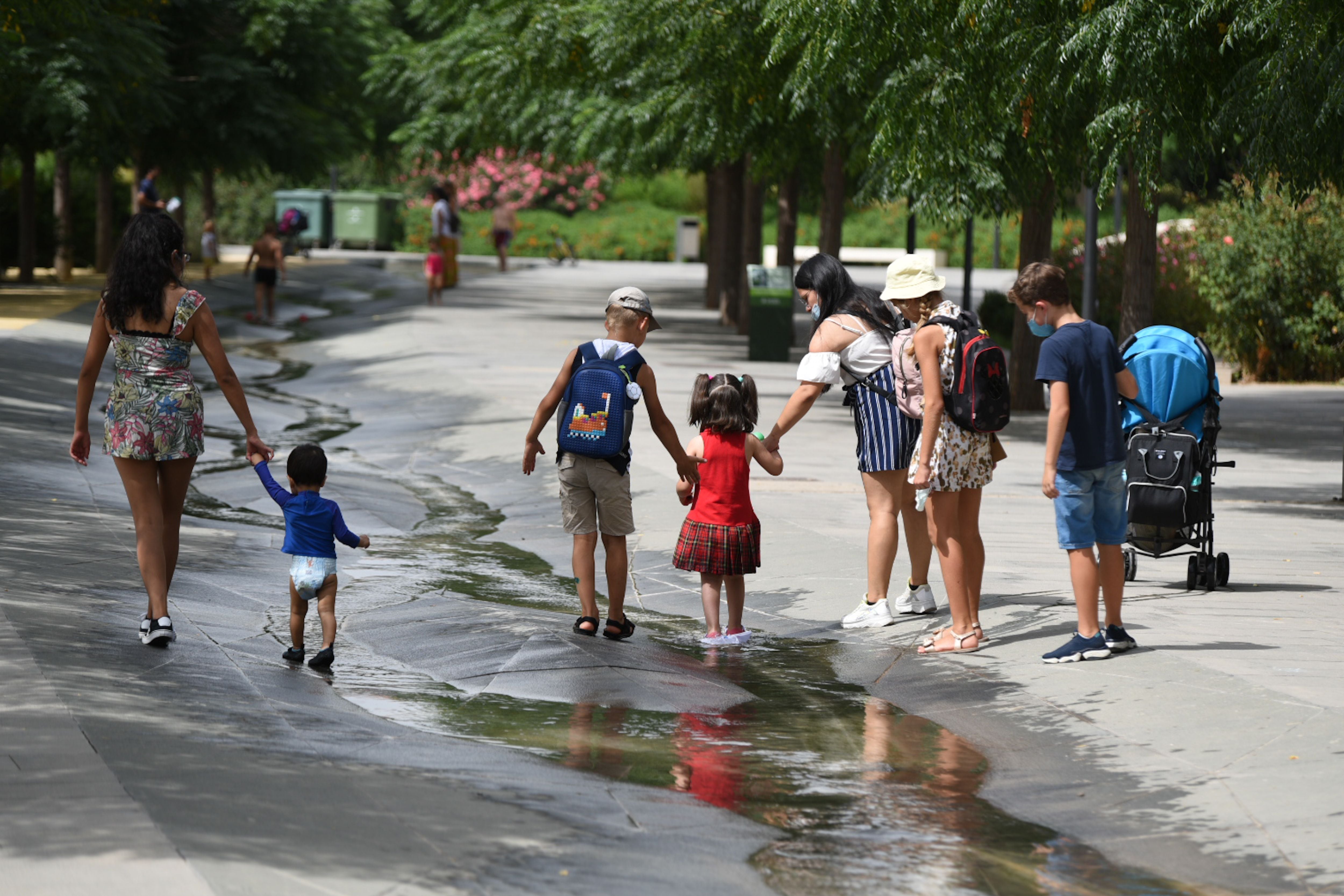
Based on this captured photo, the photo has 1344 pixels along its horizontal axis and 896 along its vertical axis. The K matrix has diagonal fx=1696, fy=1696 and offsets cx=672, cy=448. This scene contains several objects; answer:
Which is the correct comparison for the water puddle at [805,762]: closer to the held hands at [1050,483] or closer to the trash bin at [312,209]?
the held hands at [1050,483]

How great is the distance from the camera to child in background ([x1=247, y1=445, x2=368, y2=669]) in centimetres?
710

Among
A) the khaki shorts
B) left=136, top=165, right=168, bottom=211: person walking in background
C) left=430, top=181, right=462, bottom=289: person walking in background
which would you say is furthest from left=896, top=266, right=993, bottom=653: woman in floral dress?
left=430, top=181, right=462, bottom=289: person walking in background

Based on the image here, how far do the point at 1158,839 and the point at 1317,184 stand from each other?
7195 mm

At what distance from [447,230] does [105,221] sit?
7.75 m

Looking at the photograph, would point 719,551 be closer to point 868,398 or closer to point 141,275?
point 868,398

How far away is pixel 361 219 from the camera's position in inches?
2108

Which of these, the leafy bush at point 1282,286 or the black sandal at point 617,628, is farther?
the leafy bush at point 1282,286

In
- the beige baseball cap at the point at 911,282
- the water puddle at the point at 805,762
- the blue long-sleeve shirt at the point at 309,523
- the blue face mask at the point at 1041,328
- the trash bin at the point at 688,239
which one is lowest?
the water puddle at the point at 805,762

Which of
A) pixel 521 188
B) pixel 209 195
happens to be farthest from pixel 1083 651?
pixel 521 188

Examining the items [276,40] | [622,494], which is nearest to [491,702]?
[622,494]

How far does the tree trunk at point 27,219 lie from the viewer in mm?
31859

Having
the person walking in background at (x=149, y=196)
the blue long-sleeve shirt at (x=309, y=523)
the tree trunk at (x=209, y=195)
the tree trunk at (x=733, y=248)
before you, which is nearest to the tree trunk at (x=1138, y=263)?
the blue long-sleeve shirt at (x=309, y=523)

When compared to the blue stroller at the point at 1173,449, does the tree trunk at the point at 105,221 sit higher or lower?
higher

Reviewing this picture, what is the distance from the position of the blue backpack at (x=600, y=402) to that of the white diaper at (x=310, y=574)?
136 centimetres
